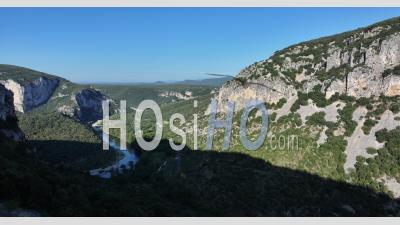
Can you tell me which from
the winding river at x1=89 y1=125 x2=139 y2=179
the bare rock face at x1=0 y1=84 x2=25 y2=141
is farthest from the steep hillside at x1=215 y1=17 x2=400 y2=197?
the bare rock face at x1=0 y1=84 x2=25 y2=141

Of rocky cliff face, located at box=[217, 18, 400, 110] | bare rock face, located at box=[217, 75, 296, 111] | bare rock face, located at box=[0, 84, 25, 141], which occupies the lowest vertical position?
bare rock face, located at box=[0, 84, 25, 141]

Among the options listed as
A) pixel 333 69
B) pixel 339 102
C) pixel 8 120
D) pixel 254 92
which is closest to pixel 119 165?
pixel 254 92

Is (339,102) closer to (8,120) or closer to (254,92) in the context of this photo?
(254,92)

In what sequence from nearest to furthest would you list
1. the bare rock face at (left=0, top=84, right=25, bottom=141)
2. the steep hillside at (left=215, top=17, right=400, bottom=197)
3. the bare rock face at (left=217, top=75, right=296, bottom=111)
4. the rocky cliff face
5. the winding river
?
the bare rock face at (left=0, top=84, right=25, bottom=141)
the steep hillside at (left=215, top=17, right=400, bottom=197)
the rocky cliff face
the bare rock face at (left=217, top=75, right=296, bottom=111)
the winding river

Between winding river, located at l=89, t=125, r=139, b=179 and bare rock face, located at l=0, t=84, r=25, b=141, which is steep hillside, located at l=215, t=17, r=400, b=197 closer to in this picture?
winding river, located at l=89, t=125, r=139, b=179

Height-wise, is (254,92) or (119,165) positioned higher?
(254,92)

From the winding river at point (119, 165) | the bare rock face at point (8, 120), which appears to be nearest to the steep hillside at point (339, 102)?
the winding river at point (119, 165)

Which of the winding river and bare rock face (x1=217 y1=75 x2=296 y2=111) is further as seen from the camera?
the winding river
